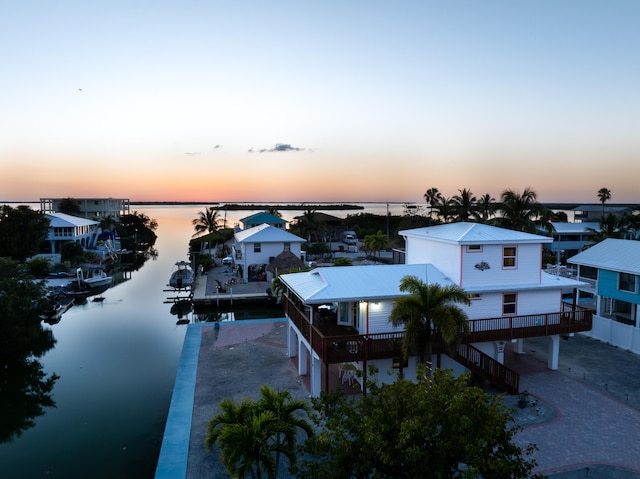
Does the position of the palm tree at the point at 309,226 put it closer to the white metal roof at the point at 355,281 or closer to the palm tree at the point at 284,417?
the white metal roof at the point at 355,281

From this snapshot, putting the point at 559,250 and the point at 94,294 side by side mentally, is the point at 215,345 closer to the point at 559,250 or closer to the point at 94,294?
the point at 94,294

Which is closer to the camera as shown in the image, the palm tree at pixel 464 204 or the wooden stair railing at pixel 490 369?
the wooden stair railing at pixel 490 369

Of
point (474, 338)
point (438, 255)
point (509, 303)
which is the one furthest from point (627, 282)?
point (474, 338)

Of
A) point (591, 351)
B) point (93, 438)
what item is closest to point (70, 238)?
point (93, 438)

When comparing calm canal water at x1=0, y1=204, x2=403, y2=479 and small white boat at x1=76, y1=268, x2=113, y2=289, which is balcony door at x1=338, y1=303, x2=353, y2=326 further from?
small white boat at x1=76, y1=268, x2=113, y2=289

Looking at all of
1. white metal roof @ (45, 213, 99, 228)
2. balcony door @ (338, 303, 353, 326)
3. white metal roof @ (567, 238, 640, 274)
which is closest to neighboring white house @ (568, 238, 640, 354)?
white metal roof @ (567, 238, 640, 274)

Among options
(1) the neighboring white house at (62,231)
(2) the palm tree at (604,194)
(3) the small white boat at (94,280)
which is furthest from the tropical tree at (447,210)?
(2) the palm tree at (604,194)

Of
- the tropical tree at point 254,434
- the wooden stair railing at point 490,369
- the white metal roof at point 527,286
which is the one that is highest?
the white metal roof at point 527,286
